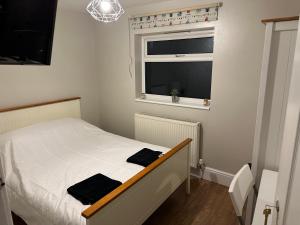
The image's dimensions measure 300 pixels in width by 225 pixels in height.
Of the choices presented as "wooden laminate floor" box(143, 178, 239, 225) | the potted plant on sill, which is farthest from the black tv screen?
the potted plant on sill

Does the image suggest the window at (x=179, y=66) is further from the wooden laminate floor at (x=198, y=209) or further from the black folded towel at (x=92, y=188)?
the black folded towel at (x=92, y=188)

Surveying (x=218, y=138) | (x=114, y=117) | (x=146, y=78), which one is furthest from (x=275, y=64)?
(x=114, y=117)

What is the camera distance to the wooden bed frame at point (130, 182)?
1.45 m

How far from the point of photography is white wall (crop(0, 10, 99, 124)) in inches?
106

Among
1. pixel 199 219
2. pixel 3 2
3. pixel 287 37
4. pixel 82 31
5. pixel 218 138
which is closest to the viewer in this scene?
pixel 3 2

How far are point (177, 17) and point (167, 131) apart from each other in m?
1.49

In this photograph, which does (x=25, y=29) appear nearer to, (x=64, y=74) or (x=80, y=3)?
(x=80, y=3)

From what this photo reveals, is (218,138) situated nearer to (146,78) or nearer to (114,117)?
(146,78)

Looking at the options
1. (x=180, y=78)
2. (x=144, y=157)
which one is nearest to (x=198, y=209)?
(x=144, y=157)

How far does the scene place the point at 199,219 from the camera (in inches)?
86.4

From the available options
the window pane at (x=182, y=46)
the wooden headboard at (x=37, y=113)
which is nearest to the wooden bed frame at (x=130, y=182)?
the wooden headboard at (x=37, y=113)

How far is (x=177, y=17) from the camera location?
271 centimetres

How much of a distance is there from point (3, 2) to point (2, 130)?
2.13 meters

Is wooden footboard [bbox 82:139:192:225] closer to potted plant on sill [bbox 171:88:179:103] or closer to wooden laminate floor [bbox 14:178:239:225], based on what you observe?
wooden laminate floor [bbox 14:178:239:225]
